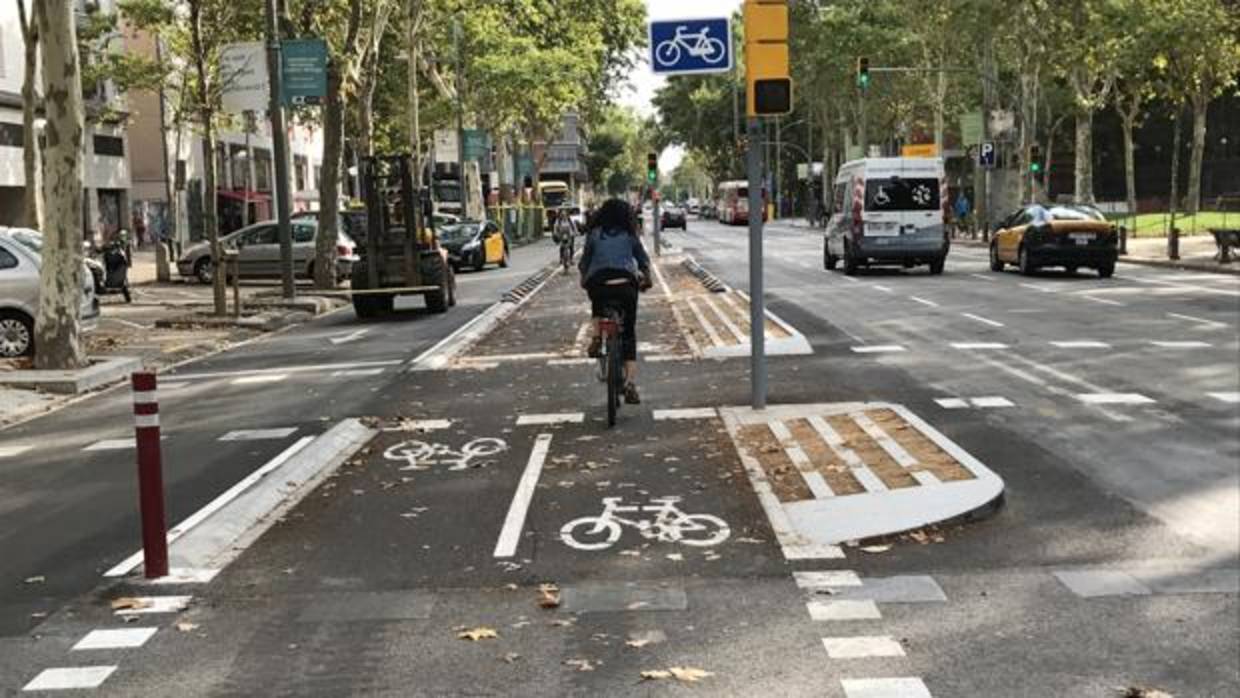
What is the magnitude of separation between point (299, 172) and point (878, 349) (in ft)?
202

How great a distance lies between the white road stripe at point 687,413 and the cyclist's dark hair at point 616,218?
1.47 meters

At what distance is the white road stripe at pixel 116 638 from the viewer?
5.23 meters

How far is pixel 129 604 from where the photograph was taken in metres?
5.80

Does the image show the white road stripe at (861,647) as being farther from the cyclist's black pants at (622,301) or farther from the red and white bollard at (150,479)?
the cyclist's black pants at (622,301)

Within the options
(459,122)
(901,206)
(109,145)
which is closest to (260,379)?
(901,206)

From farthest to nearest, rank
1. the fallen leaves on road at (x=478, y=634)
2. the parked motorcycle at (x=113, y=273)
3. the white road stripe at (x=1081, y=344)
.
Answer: the parked motorcycle at (x=113, y=273) < the white road stripe at (x=1081, y=344) < the fallen leaves on road at (x=478, y=634)

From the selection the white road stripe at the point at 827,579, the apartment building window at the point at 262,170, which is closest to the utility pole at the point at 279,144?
the white road stripe at the point at 827,579

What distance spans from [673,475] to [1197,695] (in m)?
4.13

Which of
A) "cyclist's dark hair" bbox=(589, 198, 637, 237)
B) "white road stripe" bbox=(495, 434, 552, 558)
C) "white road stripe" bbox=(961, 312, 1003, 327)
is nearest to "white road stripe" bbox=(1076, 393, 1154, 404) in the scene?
"cyclist's dark hair" bbox=(589, 198, 637, 237)

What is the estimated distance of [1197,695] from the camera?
14.6 ft

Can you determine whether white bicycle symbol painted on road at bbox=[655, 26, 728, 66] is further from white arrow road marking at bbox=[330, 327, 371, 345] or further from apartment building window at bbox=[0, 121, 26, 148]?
apartment building window at bbox=[0, 121, 26, 148]

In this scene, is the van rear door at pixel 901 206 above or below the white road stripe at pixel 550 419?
above

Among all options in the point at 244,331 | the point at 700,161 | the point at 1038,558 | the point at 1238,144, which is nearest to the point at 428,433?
the point at 1038,558

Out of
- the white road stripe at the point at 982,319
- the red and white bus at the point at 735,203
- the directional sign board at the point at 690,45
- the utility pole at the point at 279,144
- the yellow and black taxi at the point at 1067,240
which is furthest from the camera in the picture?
the red and white bus at the point at 735,203
